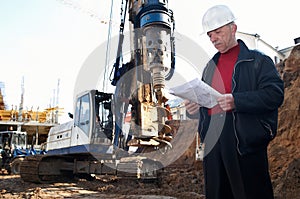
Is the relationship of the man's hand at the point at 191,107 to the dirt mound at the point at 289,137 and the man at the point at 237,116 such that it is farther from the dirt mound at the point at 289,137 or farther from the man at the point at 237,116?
the dirt mound at the point at 289,137

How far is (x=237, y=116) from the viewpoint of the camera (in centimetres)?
175

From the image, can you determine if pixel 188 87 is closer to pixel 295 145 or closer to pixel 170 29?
pixel 170 29

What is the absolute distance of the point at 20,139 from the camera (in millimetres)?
16766

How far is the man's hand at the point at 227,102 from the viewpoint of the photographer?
171 centimetres

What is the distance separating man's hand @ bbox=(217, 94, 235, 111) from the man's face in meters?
0.39

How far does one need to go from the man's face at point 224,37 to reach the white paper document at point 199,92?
1.04 ft

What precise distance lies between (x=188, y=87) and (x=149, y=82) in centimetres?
400

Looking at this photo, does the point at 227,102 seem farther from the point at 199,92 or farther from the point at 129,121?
the point at 129,121

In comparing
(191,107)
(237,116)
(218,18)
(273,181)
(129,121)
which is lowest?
(273,181)

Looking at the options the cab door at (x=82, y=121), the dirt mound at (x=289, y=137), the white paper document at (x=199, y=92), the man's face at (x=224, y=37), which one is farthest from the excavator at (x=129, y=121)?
the white paper document at (x=199, y=92)

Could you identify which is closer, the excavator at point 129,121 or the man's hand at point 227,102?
the man's hand at point 227,102

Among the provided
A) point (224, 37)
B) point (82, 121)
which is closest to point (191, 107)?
point (224, 37)

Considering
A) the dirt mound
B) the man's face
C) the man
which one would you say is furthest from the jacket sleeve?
the dirt mound

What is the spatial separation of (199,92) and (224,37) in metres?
0.41
